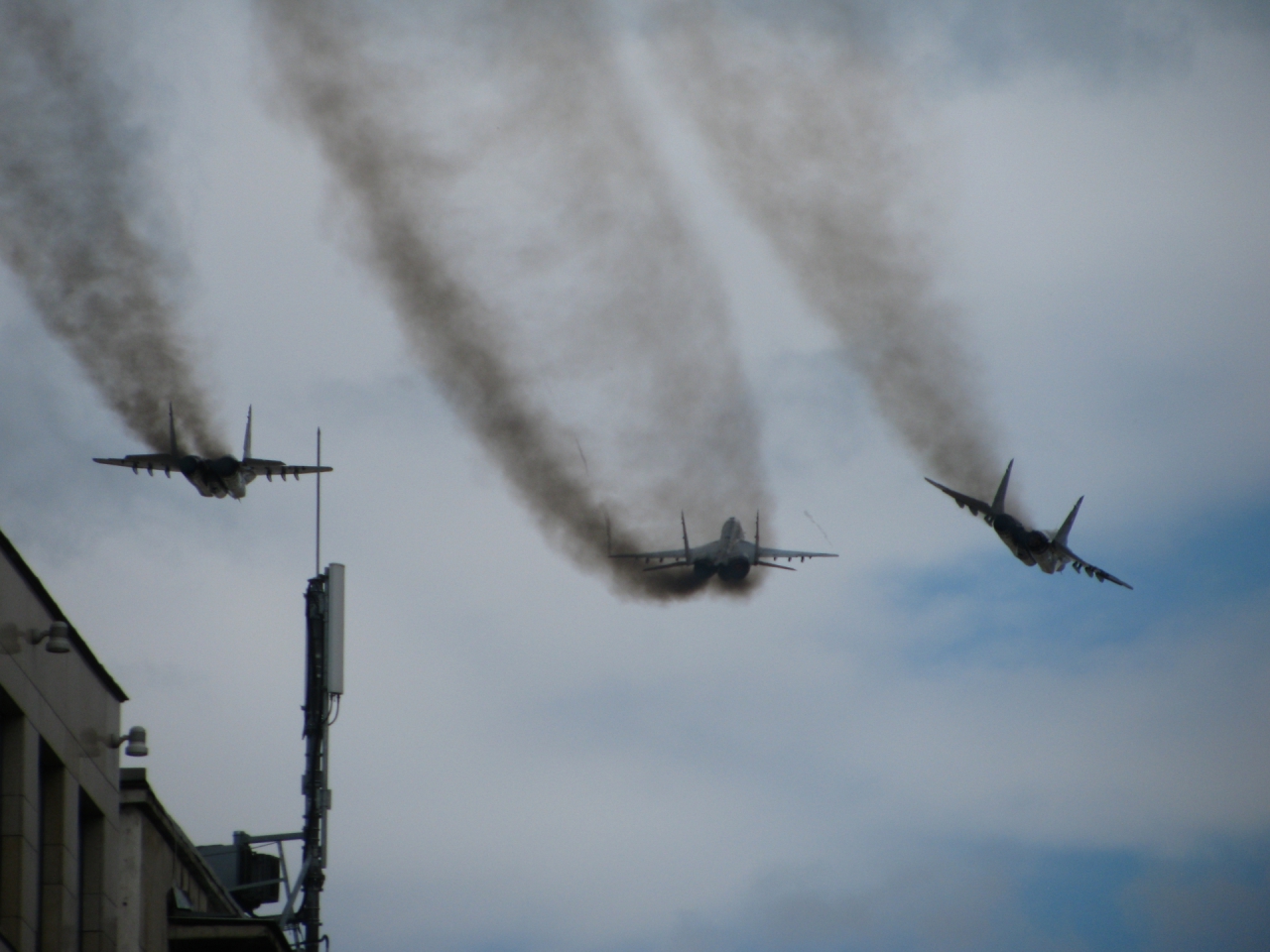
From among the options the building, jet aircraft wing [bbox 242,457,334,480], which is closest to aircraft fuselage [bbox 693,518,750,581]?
jet aircraft wing [bbox 242,457,334,480]

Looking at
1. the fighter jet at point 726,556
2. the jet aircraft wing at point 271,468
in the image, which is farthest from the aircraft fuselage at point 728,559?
the jet aircraft wing at point 271,468

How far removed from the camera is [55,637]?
39406 millimetres

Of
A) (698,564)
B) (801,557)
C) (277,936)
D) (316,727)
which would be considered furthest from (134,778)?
(801,557)

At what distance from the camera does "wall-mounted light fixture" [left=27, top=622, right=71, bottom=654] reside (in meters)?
38.8

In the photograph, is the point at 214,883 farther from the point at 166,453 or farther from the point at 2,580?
the point at 166,453

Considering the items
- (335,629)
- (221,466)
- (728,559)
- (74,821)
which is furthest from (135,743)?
(728,559)

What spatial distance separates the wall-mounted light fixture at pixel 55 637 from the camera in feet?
127

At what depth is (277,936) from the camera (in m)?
49.9

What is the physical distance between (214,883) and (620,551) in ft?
243

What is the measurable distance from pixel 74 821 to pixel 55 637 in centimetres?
600

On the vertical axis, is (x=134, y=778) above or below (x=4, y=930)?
above

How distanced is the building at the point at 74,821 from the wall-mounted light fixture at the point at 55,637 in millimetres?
34

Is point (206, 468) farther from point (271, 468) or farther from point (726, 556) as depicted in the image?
point (726, 556)

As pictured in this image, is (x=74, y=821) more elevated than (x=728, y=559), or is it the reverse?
(x=728, y=559)
